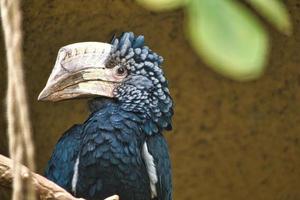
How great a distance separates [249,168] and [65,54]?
1249mm

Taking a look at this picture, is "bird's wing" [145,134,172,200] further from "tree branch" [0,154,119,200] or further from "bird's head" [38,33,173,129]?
"tree branch" [0,154,119,200]

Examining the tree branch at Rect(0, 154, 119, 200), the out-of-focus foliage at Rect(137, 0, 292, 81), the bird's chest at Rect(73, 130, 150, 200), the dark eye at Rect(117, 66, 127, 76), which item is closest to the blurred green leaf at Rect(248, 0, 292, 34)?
the out-of-focus foliage at Rect(137, 0, 292, 81)

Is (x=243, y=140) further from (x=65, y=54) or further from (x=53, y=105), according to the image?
(x=65, y=54)

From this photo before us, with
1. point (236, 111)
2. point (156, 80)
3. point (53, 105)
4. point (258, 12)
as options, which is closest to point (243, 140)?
point (236, 111)

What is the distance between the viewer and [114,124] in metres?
2.02

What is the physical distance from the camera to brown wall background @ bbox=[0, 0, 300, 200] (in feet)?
9.29

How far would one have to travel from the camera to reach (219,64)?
47 centimetres

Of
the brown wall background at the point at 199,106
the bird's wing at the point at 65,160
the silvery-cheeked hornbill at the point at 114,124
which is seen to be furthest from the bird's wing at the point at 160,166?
the brown wall background at the point at 199,106

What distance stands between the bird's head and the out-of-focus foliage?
160 centimetres

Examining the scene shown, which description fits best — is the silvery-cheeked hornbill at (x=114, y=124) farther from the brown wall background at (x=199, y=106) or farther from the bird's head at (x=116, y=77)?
the brown wall background at (x=199, y=106)

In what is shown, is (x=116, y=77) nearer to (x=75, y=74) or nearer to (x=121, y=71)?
(x=121, y=71)

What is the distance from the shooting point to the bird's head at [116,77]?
81.7 inches

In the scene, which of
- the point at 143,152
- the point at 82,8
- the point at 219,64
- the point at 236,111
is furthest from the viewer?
the point at 236,111

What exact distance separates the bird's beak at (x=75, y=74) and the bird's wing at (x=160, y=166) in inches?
8.6
